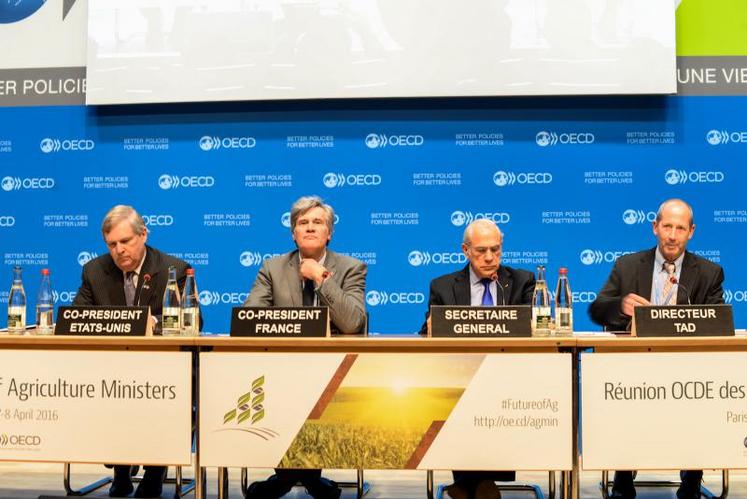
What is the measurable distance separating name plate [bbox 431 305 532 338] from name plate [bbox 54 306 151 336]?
3.49 ft

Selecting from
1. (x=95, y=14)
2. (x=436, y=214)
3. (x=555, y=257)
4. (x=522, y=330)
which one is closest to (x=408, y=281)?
(x=436, y=214)

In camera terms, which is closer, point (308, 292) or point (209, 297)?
point (308, 292)

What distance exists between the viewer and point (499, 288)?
3.34 metres

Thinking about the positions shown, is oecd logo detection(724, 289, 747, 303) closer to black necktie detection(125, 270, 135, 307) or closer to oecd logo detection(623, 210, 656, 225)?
oecd logo detection(623, 210, 656, 225)

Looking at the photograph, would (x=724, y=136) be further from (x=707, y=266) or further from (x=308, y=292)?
(x=308, y=292)

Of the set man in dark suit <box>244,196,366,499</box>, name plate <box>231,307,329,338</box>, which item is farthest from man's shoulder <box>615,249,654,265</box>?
name plate <box>231,307,329,338</box>

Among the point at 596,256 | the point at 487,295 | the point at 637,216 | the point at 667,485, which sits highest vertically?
the point at 637,216

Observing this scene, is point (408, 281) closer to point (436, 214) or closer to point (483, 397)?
point (436, 214)

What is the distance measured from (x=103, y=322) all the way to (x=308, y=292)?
901 millimetres

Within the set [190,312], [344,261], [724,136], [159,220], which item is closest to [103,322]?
[190,312]

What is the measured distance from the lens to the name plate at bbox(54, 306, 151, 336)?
2.73 metres

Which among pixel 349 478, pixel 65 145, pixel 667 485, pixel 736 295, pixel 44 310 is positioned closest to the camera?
pixel 44 310

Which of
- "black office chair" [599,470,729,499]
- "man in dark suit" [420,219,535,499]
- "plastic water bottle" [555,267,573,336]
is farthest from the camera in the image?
"man in dark suit" [420,219,535,499]

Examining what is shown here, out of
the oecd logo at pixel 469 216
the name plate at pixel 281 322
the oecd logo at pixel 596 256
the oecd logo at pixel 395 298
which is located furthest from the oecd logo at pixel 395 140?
the name plate at pixel 281 322
